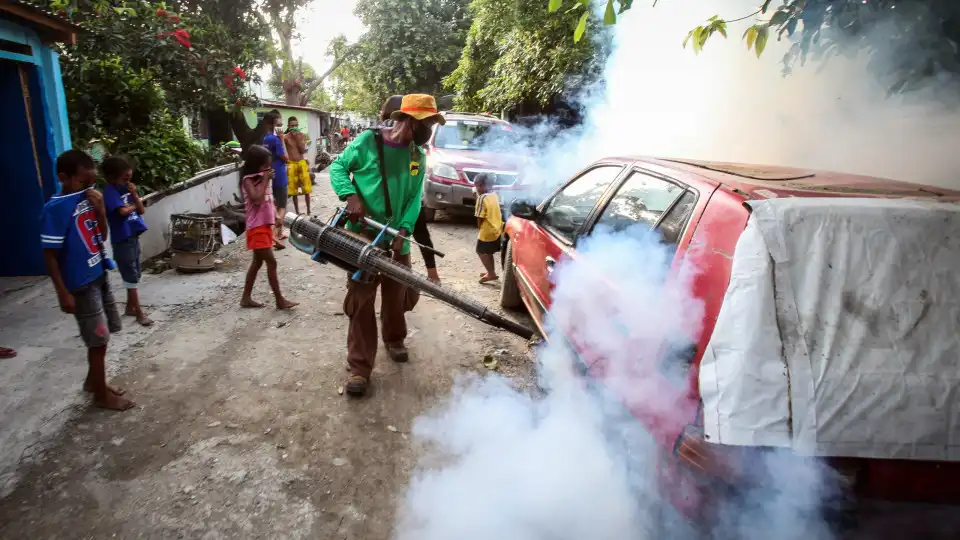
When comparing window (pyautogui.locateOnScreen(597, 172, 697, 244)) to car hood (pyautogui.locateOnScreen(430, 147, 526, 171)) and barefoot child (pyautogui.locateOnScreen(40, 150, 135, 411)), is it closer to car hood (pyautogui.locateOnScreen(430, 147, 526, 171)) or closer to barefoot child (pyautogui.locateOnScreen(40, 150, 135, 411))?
barefoot child (pyautogui.locateOnScreen(40, 150, 135, 411))

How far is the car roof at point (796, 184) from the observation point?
88.4 inches

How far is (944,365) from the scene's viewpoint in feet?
5.80

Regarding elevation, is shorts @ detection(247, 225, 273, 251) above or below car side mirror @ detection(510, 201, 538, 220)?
below

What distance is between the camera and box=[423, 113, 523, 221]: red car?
9.02 meters

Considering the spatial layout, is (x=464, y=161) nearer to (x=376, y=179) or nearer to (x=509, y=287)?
(x=509, y=287)

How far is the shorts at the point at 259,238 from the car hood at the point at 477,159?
4.47m

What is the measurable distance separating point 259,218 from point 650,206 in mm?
3622

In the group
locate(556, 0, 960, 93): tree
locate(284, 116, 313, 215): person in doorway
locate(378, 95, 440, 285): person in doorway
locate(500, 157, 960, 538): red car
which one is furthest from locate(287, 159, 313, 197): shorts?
locate(556, 0, 960, 93): tree

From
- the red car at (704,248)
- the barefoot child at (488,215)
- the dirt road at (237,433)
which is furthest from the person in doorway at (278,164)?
the red car at (704,248)

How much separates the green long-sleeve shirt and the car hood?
209 inches

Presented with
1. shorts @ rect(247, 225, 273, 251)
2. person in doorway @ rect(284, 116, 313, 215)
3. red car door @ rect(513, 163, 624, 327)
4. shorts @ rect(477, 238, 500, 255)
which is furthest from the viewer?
person in doorway @ rect(284, 116, 313, 215)

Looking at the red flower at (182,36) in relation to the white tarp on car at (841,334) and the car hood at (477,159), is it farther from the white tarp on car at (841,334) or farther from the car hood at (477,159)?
the white tarp on car at (841,334)

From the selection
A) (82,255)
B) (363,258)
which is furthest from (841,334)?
(82,255)

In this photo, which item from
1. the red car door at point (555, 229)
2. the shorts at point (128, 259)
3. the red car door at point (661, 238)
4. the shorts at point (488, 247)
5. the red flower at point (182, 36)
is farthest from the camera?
the red flower at point (182, 36)
